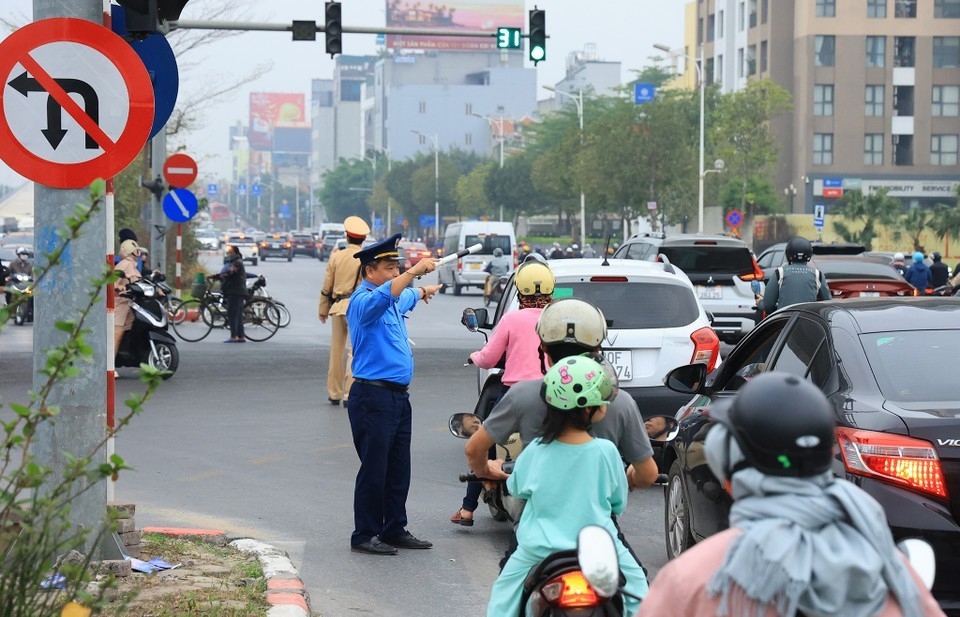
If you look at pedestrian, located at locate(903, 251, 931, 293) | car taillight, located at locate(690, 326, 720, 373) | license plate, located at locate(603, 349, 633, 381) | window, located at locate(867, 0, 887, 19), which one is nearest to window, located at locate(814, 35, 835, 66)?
window, located at locate(867, 0, 887, 19)

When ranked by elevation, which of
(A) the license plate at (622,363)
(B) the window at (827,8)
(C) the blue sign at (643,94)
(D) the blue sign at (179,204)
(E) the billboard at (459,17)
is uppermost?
(E) the billboard at (459,17)

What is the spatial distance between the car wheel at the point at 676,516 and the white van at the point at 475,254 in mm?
35773

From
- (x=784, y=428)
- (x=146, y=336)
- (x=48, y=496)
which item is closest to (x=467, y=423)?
(x=48, y=496)

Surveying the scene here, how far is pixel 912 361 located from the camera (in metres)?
6.26

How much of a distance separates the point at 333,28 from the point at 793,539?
24.0 meters

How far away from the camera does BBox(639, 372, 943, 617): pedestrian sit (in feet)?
8.49

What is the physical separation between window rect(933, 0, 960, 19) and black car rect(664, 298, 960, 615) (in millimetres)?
84100

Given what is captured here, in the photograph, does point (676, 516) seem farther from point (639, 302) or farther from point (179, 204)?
point (179, 204)

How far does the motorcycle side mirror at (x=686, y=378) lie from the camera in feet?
24.1

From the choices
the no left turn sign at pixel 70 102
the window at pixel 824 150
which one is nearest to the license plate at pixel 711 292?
the no left turn sign at pixel 70 102

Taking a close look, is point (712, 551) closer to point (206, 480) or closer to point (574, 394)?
point (574, 394)

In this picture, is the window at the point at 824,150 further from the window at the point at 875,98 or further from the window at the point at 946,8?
the window at the point at 946,8

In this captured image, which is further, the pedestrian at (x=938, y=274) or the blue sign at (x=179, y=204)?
the pedestrian at (x=938, y=274)

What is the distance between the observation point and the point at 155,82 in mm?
7371
